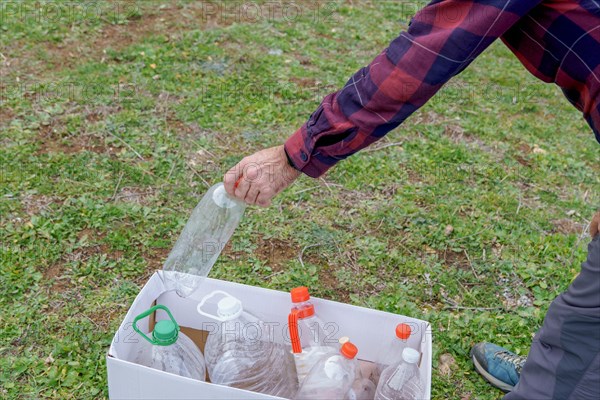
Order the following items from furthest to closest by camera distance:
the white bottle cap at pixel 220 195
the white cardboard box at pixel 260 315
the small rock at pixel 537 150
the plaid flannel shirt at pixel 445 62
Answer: the small rock at pixel 537 150 → the white bottle cap at pixel 220 195 → the white cardboard box at pixel 260 315 → the plaid flannel shirt at pixel 445 62

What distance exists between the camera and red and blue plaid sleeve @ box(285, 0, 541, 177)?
1355mm

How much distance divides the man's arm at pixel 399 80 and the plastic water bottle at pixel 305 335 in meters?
0.33

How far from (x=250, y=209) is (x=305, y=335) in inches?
48.8

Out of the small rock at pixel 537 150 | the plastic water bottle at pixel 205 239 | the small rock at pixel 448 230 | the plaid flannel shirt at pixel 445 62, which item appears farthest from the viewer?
the small rock at pixel 537 150

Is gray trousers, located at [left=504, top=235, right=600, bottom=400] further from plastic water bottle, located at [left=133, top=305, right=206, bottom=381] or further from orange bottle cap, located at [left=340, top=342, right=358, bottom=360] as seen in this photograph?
plastic water bottle, located at [left=133, top=305, right=206, bottom=381]

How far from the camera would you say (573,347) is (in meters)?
1.39

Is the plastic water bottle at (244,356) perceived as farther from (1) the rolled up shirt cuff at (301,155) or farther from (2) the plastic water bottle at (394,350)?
(1) the rolled up shirt cuff at (301,155)

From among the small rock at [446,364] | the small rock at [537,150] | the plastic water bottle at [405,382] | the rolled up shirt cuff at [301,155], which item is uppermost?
the rolled up shirt cuff at [301,155]

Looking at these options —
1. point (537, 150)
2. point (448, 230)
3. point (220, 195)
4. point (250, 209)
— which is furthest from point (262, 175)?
point (537, 150)

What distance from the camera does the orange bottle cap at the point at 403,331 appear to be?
5.66 feet

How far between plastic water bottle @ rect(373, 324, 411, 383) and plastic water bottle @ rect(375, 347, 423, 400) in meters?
0.07

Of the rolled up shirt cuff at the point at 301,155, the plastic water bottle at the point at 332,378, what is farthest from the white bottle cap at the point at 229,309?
the rolled up shirt cuff at the point at 301,155

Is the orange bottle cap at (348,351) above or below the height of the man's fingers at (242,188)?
below

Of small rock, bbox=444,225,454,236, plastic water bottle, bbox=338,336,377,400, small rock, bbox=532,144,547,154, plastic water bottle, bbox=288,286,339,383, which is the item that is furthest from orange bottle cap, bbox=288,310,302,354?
small rock, bbox=532,144,547,154
